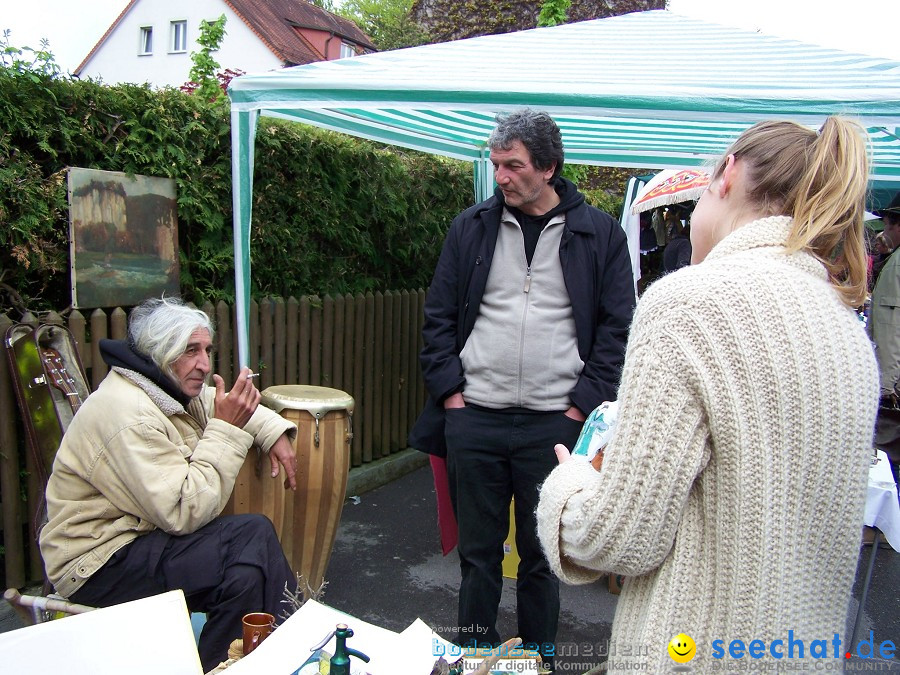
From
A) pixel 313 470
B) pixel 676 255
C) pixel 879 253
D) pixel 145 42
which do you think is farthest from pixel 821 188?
pixel 145 42

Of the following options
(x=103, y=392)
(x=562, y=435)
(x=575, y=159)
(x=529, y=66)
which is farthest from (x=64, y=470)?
(x=575, y=159)

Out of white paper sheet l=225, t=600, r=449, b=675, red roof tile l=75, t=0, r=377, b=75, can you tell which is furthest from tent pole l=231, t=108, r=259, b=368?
red roof tile l=75, t=0, r=377, b=75

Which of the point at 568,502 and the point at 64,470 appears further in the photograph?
the point at 64,470

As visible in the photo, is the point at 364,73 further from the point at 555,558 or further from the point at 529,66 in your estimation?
the point at 555,558

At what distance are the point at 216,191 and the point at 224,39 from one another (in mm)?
25582

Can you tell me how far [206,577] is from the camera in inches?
91.2

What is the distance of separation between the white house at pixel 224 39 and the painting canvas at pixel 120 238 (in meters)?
23.3

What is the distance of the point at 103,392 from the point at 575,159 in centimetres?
431

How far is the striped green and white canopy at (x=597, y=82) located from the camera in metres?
2.79

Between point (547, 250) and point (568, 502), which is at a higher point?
point (547, 250)

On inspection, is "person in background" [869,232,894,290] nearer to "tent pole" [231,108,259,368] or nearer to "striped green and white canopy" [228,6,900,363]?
"striped green and white canopy" [228,6,900,363]

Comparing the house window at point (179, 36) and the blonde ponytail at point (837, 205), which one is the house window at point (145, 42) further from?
the blonde ponytail at point (837, 205)

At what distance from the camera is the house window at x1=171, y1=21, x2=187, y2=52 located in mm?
27781

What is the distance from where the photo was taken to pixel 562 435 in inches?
100.0
